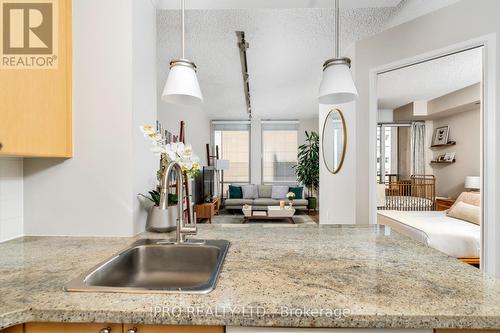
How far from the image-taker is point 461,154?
4578mm

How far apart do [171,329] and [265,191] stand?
6034 mm

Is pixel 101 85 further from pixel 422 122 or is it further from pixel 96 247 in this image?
pixel 422 122

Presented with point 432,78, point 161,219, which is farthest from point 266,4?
point 432,78

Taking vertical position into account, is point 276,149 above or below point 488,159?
above

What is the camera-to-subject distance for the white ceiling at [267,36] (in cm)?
208

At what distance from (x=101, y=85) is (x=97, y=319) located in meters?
1.12

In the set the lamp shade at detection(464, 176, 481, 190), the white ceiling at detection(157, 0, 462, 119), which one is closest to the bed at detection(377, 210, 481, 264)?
the lamp shade at detection(464, 176, 481, 190)

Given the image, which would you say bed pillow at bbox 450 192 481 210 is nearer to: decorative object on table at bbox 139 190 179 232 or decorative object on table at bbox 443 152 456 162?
decorative object on table at bbox 443 152 456 162

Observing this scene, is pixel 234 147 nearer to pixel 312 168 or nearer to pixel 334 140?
pixel 312 168

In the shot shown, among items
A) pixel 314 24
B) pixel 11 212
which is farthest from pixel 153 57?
pixel 314 24

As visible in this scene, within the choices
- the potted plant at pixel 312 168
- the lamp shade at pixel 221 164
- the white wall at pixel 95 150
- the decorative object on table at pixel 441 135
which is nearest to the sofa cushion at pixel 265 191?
the potted plant at pixel 312 168

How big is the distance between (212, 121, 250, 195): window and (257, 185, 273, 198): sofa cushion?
1.83ft

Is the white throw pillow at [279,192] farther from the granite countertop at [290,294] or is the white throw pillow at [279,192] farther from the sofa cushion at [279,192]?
the granite countertop at [290,294]

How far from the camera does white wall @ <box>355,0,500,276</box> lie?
5.56ft
